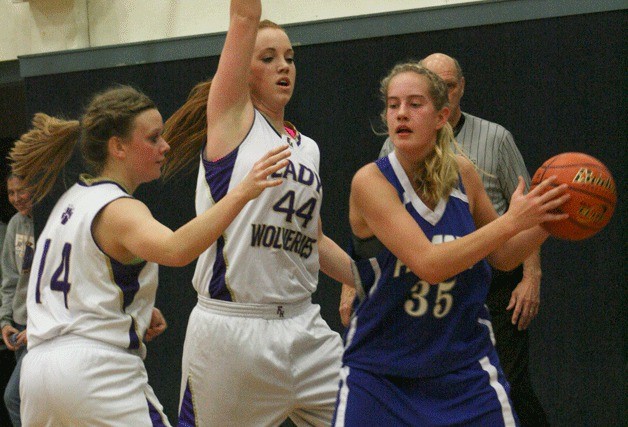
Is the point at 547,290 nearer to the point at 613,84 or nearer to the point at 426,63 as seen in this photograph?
the point at 613,84

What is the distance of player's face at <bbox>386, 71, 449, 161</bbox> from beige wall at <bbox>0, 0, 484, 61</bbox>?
9.28 feet

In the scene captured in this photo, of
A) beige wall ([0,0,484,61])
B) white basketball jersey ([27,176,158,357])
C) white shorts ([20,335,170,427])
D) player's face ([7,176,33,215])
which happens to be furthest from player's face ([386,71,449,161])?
player's face ([7,176,33,215])

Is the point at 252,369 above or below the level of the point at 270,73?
below

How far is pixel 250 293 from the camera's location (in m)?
3.69

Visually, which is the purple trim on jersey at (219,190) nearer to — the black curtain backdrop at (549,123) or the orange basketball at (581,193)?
the orange basketball at (581,193)

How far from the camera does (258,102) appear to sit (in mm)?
3957

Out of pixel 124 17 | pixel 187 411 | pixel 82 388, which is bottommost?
pixel 187 411

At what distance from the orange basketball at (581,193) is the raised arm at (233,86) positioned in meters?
1.17

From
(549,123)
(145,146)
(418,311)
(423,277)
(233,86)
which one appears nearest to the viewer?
(423,277)

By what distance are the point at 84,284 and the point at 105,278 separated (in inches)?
2.9

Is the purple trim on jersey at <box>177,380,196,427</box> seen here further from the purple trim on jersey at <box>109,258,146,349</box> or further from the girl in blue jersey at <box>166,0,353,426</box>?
the purple trim on jersey at <box>109,258,146,349</box>

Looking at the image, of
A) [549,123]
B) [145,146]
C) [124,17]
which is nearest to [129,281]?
[145,146]

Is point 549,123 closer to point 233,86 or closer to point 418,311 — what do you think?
point 233,86

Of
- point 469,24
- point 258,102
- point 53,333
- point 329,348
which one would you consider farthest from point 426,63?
point 53,333
